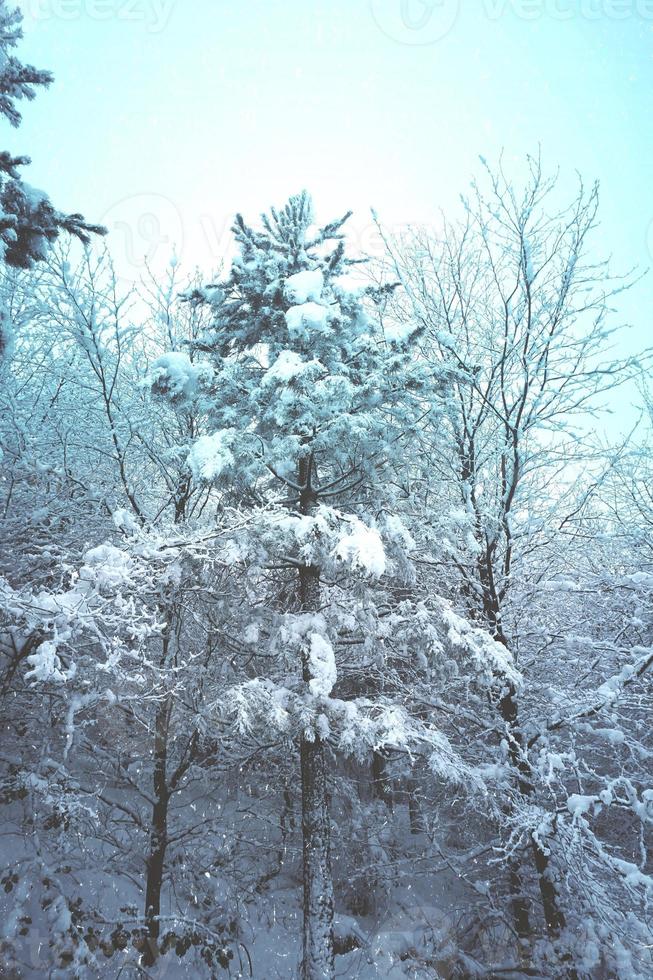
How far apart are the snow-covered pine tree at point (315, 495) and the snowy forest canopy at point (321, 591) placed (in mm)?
49

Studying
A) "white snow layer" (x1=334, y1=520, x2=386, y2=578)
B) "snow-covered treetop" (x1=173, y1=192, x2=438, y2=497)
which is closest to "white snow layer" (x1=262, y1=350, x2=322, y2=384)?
"snow-covered treetop" (x1=173, y1=192, x2=438, y2=497)

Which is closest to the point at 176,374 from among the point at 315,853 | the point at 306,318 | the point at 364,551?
the point at 306,318

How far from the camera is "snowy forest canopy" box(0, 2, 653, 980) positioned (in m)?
5.88

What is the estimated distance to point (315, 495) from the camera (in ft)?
25.3

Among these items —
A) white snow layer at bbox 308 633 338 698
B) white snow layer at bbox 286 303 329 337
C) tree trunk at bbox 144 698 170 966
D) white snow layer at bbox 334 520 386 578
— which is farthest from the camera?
tree trunk at bbox 144 698 170 966

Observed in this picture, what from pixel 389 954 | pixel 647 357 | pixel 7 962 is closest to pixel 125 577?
pixel 7 962

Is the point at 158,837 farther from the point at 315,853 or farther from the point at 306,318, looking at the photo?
the point at 306,318

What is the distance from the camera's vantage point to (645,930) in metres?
4.91

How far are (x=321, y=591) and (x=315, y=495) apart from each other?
5.42 feet

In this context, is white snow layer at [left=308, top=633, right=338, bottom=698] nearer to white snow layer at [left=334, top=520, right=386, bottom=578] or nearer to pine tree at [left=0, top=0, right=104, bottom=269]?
white snow layer at [left=334, top=520, right=386, bottom=578]

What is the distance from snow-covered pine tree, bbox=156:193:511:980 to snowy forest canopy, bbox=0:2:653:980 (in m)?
0.05

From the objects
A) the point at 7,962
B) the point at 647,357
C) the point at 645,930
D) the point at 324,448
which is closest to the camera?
the point at 645,930

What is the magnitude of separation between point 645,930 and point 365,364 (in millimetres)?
7538

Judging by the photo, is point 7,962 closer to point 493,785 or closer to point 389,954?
point 389,954
